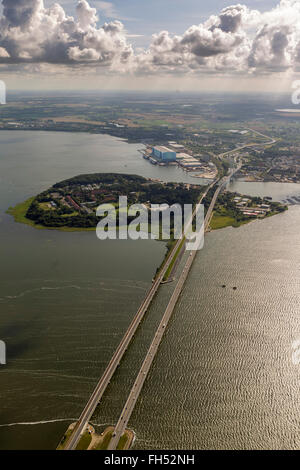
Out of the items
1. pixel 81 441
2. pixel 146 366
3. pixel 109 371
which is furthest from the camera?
pixel 146 366

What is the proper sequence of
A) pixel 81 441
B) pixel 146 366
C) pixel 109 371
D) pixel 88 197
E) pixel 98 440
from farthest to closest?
pixel 88 197
pixel 146 366
pixel 109 371
pixel 98 440
pixel 81 441

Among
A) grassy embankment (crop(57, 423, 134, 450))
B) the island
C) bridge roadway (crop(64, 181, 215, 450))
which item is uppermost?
the island

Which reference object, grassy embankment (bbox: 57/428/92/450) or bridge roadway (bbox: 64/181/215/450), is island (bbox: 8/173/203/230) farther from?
grassy embankment (bbox: 57/428/92/450)

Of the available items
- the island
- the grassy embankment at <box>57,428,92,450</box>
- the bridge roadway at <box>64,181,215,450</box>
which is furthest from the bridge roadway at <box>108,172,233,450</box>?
the island

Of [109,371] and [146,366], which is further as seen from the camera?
[146,366]

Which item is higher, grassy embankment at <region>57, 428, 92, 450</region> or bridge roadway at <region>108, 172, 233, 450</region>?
bridge roadway at <region>108, 172, 233, 450</region>

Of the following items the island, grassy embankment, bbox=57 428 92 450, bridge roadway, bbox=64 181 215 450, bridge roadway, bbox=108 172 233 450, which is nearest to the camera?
grassy embankment, bbox=57 428 92 450

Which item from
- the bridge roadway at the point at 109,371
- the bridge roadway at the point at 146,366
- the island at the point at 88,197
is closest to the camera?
the bridge roadway at the point at 109,371

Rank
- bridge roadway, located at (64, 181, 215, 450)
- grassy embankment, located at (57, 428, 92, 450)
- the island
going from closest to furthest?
grassy embankment, located at (57, 428, 92, 450)
bridge roadway, located at (64, 181, 215, 450)
the island

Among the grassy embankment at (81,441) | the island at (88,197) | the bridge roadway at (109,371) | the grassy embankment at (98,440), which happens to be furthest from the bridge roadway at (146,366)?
the island at (88,197)

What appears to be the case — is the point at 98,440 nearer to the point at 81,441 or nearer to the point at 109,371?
the point at 81,441

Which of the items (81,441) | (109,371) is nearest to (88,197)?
(109,371)

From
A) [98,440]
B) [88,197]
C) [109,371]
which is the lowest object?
[98,440]

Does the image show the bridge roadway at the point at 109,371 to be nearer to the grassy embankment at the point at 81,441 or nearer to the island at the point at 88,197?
the grassy embankment at the point at 81,441
